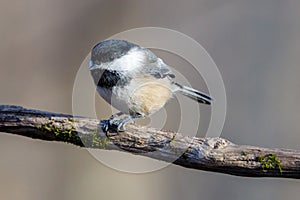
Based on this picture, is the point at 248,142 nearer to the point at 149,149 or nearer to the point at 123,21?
the point at 123,21

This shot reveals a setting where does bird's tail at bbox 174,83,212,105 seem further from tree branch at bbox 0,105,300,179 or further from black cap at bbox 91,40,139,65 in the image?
tree branch at bbox 0,105,300,179

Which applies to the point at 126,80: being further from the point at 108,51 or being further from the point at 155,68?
the point at 155,68

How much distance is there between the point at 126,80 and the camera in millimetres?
1471

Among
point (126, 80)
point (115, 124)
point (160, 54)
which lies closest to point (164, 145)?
point (115, 124)

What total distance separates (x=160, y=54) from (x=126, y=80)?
130 centimetres

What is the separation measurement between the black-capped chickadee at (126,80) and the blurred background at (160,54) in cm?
98

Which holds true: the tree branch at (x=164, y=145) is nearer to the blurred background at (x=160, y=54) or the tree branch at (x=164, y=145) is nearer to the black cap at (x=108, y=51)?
the black cap at (x=108, y=51)

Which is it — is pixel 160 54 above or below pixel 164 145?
above

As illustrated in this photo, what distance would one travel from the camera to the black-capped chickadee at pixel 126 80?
1.44 m

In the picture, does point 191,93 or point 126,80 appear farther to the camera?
point 191,93

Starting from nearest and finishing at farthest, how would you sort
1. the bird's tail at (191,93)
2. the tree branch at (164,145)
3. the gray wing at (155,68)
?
1. the tree branch at (164,145)
2. the gray wing at (155,68)
3. the bird's tail at (191,93)

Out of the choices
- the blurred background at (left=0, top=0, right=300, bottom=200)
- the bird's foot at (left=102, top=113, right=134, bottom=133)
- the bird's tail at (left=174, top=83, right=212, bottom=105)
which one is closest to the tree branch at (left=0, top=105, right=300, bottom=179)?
the bird's foot at (left=102, top=113, right=134, bottom=133)

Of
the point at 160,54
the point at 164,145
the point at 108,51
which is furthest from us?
the point at 160,54

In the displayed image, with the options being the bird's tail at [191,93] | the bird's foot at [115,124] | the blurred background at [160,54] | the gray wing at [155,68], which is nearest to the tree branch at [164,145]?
the bird's foot at [115,124]
